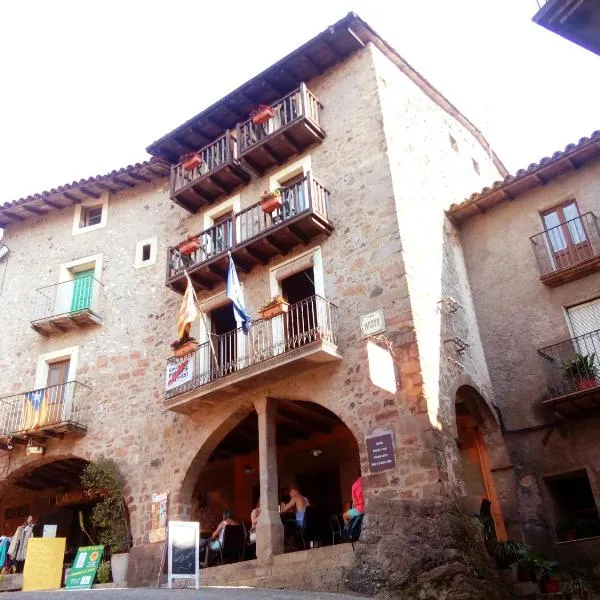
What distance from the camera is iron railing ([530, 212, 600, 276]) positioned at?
1386 centimetres

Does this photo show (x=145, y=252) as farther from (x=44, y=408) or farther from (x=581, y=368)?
(x=581, y=368)

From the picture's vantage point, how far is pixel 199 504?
644 inches

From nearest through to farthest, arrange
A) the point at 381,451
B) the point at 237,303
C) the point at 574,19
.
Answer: the point at 574,19 < the point at 381,451 < the point at 237,303

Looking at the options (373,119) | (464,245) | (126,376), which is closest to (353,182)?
(373,119)

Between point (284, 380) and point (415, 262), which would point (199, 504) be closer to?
point (284, 380)

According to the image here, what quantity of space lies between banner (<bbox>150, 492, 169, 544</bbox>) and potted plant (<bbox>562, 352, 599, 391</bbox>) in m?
8.38

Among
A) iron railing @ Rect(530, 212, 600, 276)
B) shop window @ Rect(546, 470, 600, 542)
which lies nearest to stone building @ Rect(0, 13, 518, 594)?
shop window @ Rect(546, 470, 600, 542)

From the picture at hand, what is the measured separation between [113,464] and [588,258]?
10983 mm

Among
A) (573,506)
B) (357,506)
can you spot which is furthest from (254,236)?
(573,506)

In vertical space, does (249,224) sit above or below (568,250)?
above

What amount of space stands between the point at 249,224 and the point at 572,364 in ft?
24.9

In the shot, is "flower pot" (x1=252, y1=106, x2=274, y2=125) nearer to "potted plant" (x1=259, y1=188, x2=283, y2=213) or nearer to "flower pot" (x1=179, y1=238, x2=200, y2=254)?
"potted plant" (x1=259, y1=188, x2=283, y2=213)

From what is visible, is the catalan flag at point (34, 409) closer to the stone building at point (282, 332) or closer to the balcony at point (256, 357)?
the stone building at point (282, 332)

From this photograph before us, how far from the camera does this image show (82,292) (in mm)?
18438
